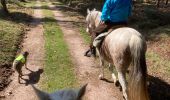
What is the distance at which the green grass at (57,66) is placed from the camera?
11.2m

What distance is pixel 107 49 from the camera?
980cm

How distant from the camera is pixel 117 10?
33.2 ft

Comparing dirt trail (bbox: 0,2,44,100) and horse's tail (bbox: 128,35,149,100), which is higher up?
horse's tail (bbox: 128,35,149,100)

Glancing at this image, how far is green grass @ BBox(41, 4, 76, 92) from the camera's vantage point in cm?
1123

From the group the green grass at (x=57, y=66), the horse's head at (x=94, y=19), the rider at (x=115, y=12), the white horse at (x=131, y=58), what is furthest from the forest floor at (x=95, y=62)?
the rider at (x=115, y=12)

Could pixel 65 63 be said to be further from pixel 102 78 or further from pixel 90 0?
pixel 90 0

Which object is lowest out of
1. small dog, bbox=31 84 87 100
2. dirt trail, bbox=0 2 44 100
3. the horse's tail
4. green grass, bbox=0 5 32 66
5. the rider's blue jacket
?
dirt trail, bbox=0 2 44 100

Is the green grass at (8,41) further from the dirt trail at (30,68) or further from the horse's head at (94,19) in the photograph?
the horse's head at (94,19)

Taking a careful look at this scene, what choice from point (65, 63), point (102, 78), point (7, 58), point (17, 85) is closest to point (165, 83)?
point (102, 78)

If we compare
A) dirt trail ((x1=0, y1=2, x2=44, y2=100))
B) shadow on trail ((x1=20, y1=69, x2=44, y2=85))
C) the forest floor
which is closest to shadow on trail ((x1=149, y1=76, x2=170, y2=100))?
the forest floor

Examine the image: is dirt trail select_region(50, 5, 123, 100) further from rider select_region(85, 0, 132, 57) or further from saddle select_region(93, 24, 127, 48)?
rider select_region(85, 0, 132, 57)

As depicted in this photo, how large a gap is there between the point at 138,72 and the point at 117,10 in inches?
110

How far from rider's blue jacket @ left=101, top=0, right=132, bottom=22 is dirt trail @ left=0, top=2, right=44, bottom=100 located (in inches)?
149

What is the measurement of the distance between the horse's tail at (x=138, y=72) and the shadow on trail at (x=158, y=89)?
6.91 feet
